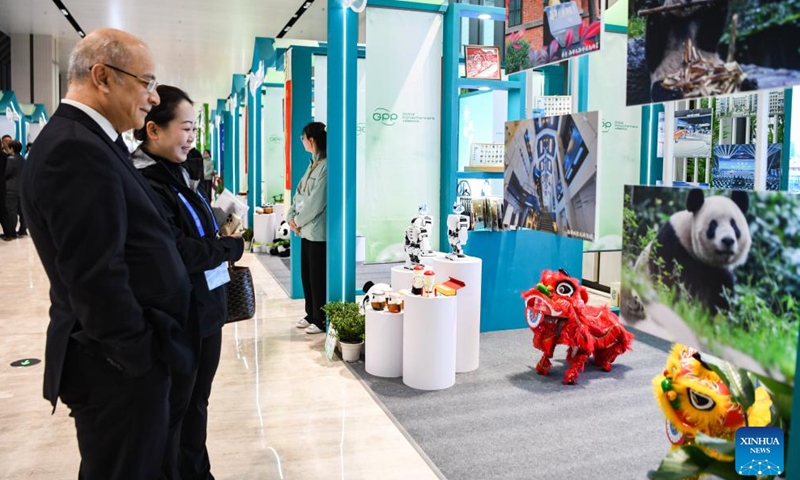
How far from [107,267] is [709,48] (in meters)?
1.73

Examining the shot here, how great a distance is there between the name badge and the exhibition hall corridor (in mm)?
979

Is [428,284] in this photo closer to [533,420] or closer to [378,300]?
[378,300]

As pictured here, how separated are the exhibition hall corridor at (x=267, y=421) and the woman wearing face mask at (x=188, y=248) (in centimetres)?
50

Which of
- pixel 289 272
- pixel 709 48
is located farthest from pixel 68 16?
pixel 709 48

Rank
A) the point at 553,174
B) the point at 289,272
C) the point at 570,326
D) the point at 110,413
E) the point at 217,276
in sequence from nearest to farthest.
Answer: the point at 110,413 → the point at 217,276 → the point at 553,174 → the point at 570,326 → the point at 289,272

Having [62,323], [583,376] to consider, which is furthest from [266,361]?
[62,323]

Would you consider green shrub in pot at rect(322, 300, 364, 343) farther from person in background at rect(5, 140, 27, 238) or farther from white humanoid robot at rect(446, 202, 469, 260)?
person in background at rect(5, 140, 27, 238)

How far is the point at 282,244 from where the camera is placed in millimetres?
9625

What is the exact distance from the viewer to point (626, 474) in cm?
286

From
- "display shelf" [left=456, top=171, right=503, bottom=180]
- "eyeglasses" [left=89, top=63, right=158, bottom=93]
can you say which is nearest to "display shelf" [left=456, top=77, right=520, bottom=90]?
"display shelf" [left=456, top=171, right=503, bottom=180]

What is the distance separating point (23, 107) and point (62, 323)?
63.5ft

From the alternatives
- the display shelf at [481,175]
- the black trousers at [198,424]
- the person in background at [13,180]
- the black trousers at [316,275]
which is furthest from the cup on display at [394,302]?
the person in background at [13,180]

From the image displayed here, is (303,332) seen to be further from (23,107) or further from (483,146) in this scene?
(23,107)

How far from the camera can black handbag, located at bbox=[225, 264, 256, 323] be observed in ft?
8.90
